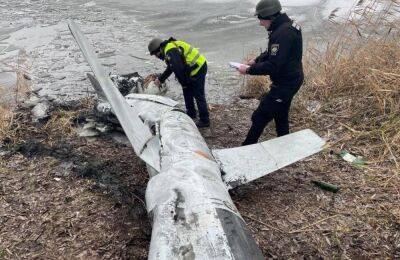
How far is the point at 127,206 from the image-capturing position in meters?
4.02

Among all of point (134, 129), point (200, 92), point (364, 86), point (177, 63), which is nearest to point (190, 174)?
point (134, 129)

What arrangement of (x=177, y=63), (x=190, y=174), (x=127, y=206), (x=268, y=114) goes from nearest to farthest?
(x=190, y=174) → (x=127, y=206) → (x=268, y=114) → (x=177, y=63)

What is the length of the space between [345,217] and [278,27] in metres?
2.08

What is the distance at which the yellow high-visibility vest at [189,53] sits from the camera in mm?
5418

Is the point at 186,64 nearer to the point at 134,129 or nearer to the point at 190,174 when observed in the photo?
the point at 134,129

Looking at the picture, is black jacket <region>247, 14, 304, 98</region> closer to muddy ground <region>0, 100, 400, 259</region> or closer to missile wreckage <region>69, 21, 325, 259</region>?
missile wreckage <region>69, 21, 325, 259</region>

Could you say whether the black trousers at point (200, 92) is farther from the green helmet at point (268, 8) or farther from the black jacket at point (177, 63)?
the green helmet at point (268, 8)

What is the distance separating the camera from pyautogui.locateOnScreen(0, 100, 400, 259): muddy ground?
3584mm

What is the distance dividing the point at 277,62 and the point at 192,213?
2150mm

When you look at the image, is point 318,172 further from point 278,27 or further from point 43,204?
point 43,204

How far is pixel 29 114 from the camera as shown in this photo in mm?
5758

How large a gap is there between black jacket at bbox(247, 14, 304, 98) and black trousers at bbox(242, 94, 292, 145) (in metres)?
0.10

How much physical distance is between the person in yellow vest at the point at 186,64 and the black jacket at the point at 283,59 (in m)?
1.15

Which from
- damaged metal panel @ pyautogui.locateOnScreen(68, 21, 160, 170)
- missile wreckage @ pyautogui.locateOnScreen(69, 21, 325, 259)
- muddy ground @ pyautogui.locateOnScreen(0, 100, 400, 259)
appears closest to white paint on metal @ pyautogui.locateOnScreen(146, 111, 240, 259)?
missile wreckage @ pyautogui.locateOnScreen(69, 21, 325, 259)
